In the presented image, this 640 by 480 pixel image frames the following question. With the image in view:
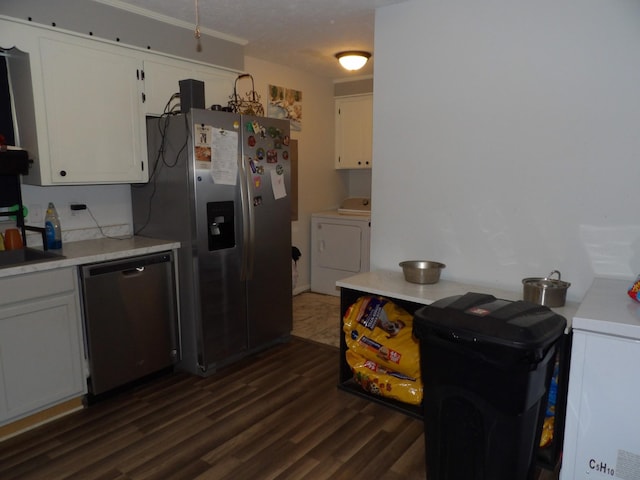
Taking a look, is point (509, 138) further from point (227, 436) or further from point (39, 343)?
point (39, 343)

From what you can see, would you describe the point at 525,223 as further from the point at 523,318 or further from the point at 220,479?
the point at 220,479

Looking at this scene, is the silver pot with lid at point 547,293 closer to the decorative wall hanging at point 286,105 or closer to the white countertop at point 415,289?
the white countertop at point 415,289

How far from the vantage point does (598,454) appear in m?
1.65

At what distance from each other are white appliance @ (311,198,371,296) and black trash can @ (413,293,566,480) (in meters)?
2.80

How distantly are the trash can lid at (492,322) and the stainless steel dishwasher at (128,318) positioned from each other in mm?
1815

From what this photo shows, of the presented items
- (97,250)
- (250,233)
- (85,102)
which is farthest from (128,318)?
(85,102)

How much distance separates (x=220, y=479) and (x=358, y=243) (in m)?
2.94

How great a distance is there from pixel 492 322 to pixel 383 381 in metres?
1.16

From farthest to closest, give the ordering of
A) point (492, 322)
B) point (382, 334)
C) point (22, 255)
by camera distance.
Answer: point (22, 255)
point (382, 334)
point (492, 322)

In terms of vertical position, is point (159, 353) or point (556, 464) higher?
point (159, 353)

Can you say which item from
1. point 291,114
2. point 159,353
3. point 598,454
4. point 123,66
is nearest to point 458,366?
point 598,454

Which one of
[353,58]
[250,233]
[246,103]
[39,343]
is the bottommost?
[39,343]

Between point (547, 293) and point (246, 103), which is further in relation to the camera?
point (246, 103)

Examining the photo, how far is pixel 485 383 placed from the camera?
1.63m
